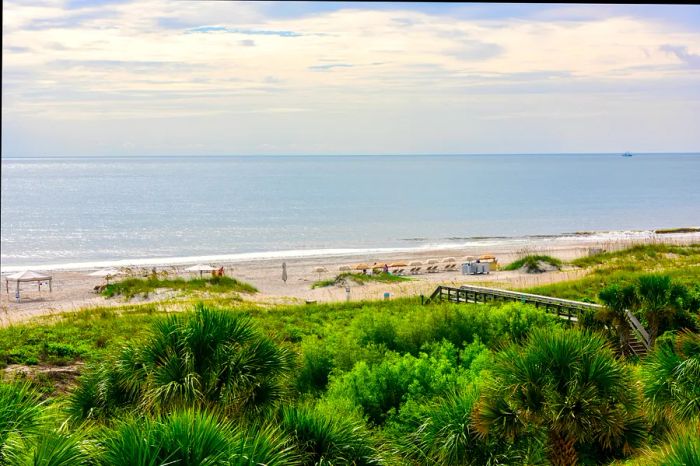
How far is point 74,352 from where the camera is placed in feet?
68.5

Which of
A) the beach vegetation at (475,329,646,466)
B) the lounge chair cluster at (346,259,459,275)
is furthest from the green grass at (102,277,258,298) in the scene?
the beach vegetation at (475,329,646,466)

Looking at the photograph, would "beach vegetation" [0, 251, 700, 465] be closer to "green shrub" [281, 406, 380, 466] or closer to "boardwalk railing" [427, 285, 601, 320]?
"green shrub" [281, 406, 380, 466]

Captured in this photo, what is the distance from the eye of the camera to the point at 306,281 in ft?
154

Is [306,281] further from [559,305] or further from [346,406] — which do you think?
[346,406]

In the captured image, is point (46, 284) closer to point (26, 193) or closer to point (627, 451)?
point (627, 451)

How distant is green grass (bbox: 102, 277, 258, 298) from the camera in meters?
37.7

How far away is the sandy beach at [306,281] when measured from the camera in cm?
3553

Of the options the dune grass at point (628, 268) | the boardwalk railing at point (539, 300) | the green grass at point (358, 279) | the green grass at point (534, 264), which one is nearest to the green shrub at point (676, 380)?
the boardwalk railing at point (539, 300)

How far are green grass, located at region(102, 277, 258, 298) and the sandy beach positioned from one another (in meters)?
0.68

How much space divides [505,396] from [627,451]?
2.74 meters

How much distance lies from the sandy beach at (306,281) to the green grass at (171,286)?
0.68 meters

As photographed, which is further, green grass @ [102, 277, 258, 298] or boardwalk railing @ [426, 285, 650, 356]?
green grass @ [102, 277, 258, 298]

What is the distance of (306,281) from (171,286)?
1047 cm

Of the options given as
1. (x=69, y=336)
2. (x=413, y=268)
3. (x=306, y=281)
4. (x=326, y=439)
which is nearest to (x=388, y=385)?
(x=326, y=439)
